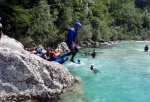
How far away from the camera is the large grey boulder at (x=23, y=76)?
49.0 ft

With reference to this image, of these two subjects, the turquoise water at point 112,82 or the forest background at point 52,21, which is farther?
the forest background at point 52,21

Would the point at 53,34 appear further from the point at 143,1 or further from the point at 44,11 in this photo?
the point at 143,1

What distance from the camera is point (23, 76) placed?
1512cm

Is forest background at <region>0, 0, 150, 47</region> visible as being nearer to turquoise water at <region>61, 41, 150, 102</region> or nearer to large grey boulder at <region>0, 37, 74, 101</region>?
turquoise water at <region>61, 41, 150, 102</region>

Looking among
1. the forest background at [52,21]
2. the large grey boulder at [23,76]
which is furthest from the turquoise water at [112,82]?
the forest background at [52,21]

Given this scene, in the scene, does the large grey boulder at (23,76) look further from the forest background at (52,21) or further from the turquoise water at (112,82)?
the forest background at (52,21)

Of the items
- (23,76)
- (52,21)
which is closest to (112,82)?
(23,76)

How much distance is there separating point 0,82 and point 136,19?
6590cm

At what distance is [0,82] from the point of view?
14820 mm

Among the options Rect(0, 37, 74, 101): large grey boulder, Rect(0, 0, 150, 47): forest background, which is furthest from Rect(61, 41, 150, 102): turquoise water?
Rect(0, 0, 150, 47): forest background

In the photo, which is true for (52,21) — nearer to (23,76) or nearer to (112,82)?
(112,82)

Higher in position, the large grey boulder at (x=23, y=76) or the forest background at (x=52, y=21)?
the forest background at (x=52, y=21)

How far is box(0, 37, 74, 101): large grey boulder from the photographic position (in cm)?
1492

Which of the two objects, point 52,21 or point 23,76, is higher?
point 52,21
